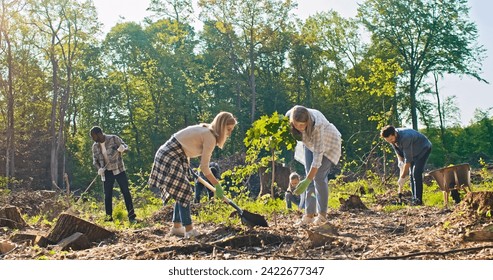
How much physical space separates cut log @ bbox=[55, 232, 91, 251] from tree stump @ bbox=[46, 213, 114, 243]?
0.18 metres

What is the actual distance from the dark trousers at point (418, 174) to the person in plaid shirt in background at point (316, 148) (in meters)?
3.18

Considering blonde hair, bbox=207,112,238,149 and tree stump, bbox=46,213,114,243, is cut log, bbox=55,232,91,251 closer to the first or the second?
tree stump, bbox=46,213,114,243

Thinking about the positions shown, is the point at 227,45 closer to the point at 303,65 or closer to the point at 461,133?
the point at 303,65

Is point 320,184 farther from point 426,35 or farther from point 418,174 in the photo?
point 426,35

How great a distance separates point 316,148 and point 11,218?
4.78 meters

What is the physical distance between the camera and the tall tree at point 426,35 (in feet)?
102

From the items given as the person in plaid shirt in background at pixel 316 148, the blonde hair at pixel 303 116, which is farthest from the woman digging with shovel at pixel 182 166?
the person in plaid shirt in background at pixel 316 148

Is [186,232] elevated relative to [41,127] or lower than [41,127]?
lower

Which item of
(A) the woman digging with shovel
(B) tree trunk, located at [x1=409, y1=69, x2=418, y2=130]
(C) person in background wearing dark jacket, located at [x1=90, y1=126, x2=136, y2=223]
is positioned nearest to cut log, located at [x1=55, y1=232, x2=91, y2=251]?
(A) the woman digging with shovel

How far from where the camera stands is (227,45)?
109ft

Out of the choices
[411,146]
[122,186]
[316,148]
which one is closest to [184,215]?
[316,148]

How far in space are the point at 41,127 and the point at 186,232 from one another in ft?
82.5

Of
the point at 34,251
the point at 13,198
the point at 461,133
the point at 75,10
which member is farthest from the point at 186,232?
the point at 461,133

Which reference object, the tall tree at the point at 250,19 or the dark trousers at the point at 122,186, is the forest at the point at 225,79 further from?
the dark trousers at the point at 122,186
